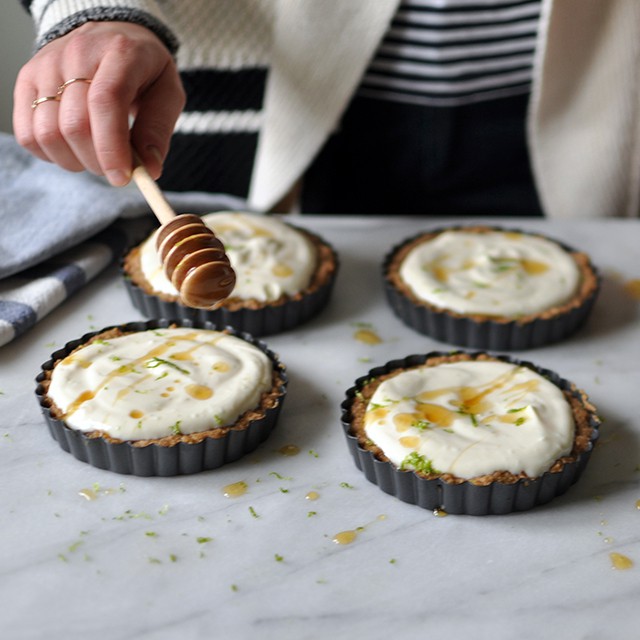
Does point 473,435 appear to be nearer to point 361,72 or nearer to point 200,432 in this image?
point 200,432

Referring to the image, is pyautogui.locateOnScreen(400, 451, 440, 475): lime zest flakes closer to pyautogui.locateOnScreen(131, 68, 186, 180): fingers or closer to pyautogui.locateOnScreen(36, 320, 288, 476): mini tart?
pyautogui.locateOnScreen(36, 320, 288, 476): mini tart

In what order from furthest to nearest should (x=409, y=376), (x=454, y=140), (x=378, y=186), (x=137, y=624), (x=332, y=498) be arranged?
(x=378, y=186), (x=454, y=140), (x=409, y=376), (x=332, y=498), (x=137, y=624)

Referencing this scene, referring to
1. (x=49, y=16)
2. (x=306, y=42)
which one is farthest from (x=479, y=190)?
(x=49, y=16)

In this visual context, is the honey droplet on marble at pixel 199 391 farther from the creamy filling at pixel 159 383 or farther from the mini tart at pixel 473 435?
the mini tart at pixel 473 435

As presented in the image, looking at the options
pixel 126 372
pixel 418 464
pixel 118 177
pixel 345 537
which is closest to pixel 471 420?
Result: pixel 418 464

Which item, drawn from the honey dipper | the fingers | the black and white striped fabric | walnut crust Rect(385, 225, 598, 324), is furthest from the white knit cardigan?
the honey dipper

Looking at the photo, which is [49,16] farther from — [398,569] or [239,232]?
[398,569]

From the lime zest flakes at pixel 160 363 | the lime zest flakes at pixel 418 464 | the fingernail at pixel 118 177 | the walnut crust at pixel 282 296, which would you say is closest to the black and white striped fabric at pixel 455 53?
the walnut crust at pixel 282 296
